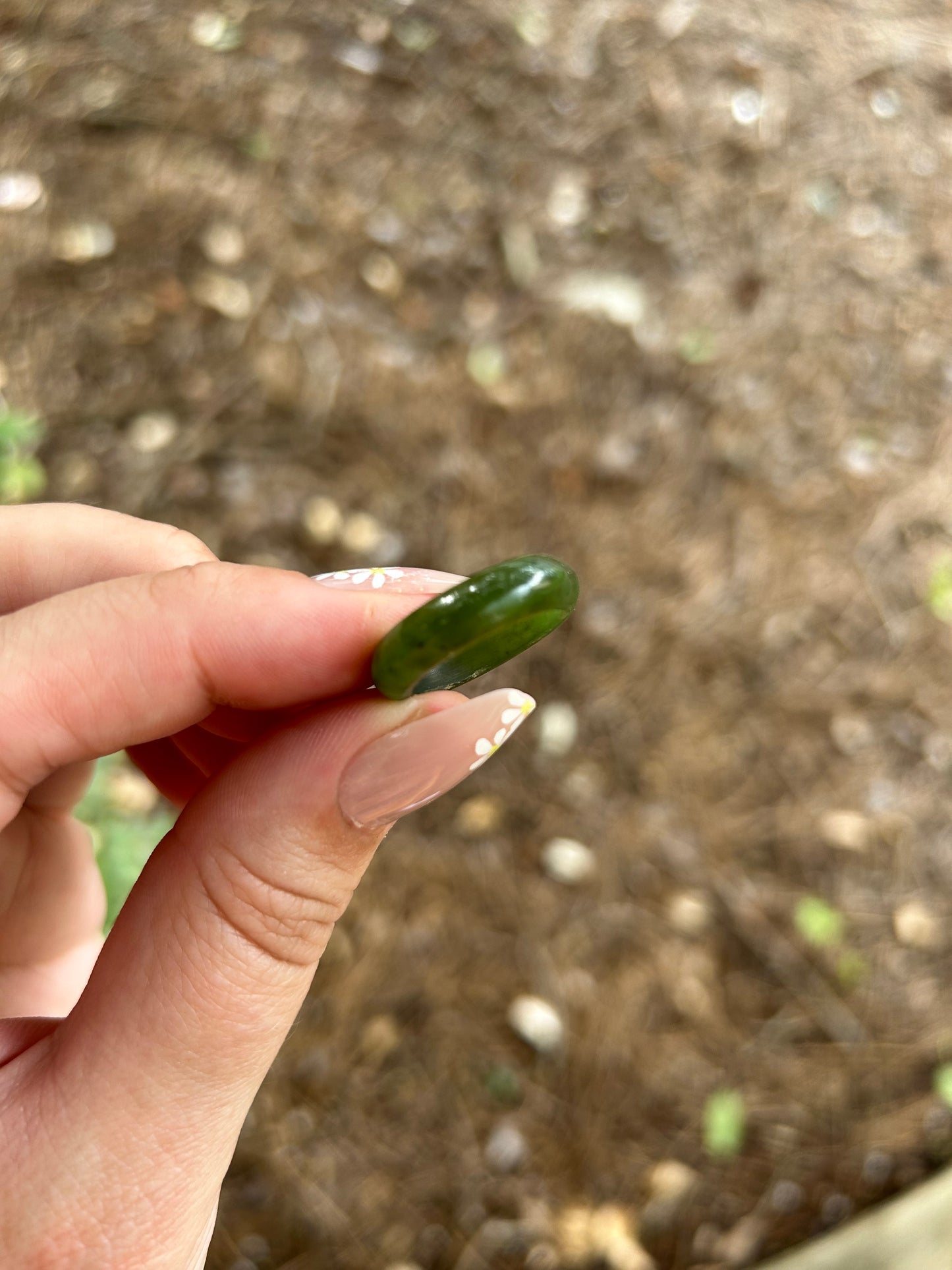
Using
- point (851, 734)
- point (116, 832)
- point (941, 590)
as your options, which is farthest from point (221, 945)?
point (941, 590)

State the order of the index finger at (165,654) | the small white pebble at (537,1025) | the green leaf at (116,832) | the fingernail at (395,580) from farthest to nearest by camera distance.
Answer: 1. the small white pebble at (537,1025)
2. the green leaf at (116,832)
3. the fingernail at (395,580)
4. the index finger at (165,654)

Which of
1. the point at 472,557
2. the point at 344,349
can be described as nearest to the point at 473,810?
the point at 472,557

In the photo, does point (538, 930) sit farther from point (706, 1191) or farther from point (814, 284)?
point (814, 284)

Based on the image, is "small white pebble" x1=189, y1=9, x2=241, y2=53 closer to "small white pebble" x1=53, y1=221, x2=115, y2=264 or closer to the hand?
"small white pebble" x1=53, y1=221, x2=115, y2=264

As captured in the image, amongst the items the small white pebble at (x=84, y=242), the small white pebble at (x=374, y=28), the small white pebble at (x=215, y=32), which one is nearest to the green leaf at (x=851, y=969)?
the small white pebble at (x=84, y=242)

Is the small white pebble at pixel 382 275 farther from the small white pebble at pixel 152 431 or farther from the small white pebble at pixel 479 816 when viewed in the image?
the small white pebble at pixel 479 816

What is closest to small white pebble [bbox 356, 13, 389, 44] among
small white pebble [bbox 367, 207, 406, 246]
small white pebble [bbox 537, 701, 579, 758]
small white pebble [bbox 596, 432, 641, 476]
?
small white pebble [bbox 367, 207, 406, 246]

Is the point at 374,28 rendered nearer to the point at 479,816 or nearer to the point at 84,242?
the point at 84,242
